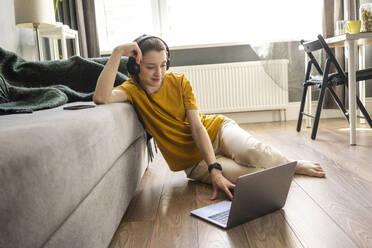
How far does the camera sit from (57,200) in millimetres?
600

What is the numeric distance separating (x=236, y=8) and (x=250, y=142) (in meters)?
2.43

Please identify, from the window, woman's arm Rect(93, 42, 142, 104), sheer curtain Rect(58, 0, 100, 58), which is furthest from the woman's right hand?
the window

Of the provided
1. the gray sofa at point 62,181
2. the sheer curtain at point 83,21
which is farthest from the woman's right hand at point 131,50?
the sheer curtain at point 83,21

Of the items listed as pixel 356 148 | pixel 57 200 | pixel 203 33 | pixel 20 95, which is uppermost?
pixel 203 33

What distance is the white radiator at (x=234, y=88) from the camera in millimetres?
3449

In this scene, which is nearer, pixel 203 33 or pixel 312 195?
pixel 312 195

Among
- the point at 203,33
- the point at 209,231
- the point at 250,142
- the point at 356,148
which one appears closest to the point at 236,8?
the point at 203,33

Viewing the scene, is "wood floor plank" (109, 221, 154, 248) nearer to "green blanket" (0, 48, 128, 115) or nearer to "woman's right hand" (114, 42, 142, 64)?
"woman's right hand" (114, 42, 142, 64)

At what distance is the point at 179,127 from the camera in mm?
1533

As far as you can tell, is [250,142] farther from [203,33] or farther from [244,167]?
[203,33]

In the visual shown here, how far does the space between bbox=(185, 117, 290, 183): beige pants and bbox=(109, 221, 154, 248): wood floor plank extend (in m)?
0.45

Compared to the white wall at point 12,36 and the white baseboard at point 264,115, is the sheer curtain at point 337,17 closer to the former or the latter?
the white baseboard at point 264,115

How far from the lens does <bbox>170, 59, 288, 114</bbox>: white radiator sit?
345cm

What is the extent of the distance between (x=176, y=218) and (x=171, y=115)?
18.9 inches
